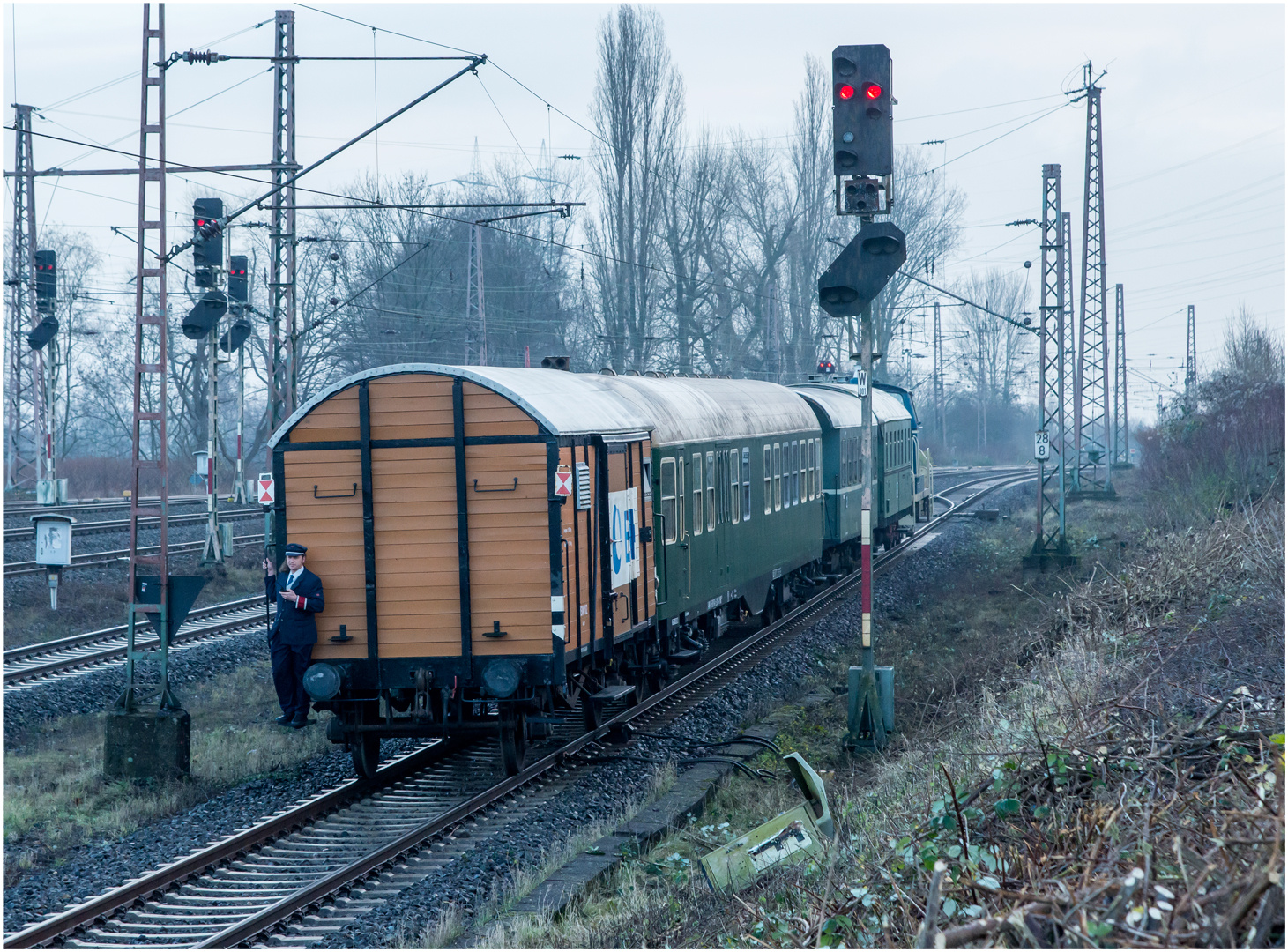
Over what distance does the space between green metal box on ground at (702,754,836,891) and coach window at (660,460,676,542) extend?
213 inches

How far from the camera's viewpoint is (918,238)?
172 feet

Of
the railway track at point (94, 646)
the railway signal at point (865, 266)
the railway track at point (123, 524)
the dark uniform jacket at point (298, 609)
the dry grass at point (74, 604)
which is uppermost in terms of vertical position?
the railway signal at point (865, 266)

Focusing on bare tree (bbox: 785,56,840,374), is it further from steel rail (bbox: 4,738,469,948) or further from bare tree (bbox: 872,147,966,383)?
steel rail (bbox: 4,738,469,948)

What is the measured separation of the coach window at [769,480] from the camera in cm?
1725

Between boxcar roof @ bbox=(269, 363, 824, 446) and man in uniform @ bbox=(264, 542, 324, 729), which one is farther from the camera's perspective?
boxcar roof @ bbox=(269, 363, 824, 446)

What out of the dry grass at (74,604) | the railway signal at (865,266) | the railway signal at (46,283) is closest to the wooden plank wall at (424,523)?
the railway signal at (865,266)

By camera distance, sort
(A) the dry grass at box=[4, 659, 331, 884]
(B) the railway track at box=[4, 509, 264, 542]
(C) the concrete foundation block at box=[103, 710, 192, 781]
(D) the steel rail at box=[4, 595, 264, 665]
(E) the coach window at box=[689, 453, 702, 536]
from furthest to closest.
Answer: (B) the railway track at box=[4, 509, 264, 542]
(D) the steel rail at box=[4, 595, 264, 665]
(E) the coach window at box=[689, 453, 702, 536]
(C) the concrete foundation block at box=[103, 710, 192, 781]
(A) the dry grass at box=[4, 659, 331, 884]

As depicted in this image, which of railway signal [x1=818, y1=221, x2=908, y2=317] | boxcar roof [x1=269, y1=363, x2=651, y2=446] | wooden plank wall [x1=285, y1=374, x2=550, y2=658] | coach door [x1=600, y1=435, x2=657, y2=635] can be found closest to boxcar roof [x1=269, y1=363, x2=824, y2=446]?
boxcar roof [x1=269, y1=363, x2=651, y2=446]

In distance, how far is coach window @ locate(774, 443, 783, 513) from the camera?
1775 cm

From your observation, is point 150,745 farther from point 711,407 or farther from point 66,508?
point 66,508

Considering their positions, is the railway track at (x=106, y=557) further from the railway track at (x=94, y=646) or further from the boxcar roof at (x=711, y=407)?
the boxcar roof at (x=711, y=407)

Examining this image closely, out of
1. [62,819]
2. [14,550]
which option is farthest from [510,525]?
[14,550]

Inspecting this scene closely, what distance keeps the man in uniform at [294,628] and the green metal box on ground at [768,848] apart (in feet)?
13.2

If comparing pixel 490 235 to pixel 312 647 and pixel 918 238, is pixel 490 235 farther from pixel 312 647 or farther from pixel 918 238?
pixel 312 647
